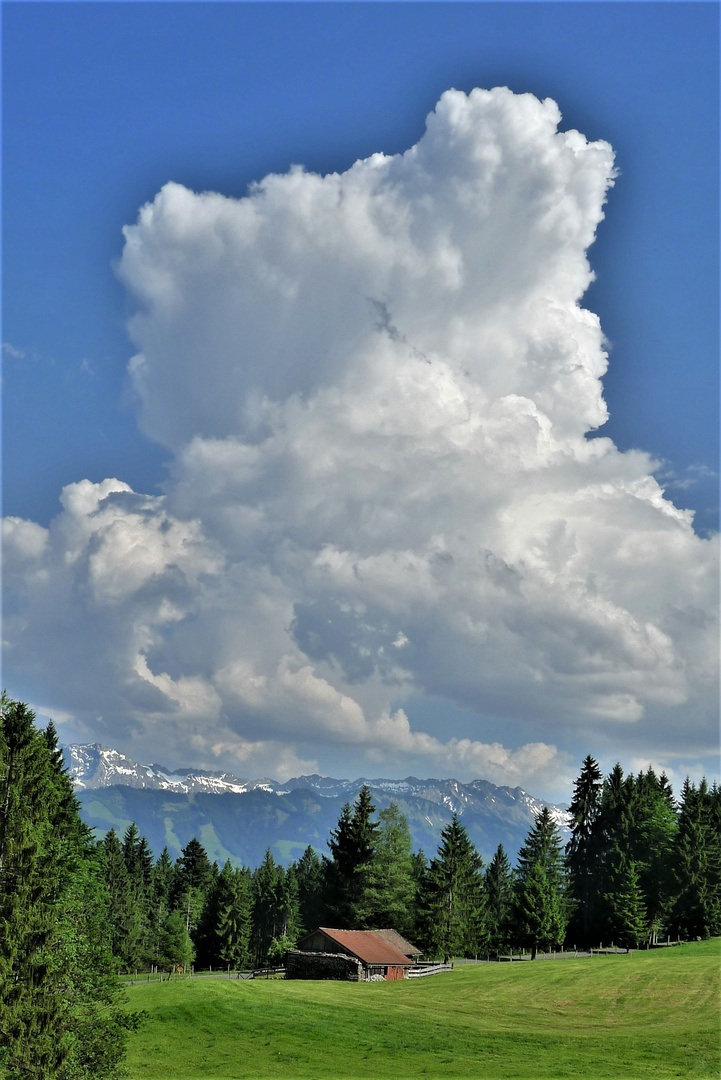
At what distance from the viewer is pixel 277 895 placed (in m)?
147

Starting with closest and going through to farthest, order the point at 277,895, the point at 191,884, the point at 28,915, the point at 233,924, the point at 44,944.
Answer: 1. the point at 28,915
2. the point at 44,944
3. the point at 233,924
4. the point at 277,895
5. the point at 191,884

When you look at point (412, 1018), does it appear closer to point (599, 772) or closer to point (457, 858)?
point (457, 858)

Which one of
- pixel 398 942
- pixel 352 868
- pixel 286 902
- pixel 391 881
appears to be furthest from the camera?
pixel 286 902

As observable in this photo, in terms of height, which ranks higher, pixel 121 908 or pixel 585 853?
pixel 585 853

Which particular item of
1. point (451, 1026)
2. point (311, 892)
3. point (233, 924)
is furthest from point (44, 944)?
point (311, 892)

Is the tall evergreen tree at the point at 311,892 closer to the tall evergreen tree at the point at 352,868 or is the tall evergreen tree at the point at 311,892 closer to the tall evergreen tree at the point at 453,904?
the tall evergreen tree at the point at 352,868

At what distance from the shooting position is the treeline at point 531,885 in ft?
318

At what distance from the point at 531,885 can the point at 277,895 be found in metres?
65.9

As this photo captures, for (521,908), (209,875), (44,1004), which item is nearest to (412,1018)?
(44,1004)

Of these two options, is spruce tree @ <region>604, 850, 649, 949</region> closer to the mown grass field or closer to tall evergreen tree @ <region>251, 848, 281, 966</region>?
the mown grass field

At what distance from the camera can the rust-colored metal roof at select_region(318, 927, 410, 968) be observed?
271 feet

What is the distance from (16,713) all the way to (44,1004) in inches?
505

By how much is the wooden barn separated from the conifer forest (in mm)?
11023

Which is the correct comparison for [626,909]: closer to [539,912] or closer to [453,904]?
[539,912]
